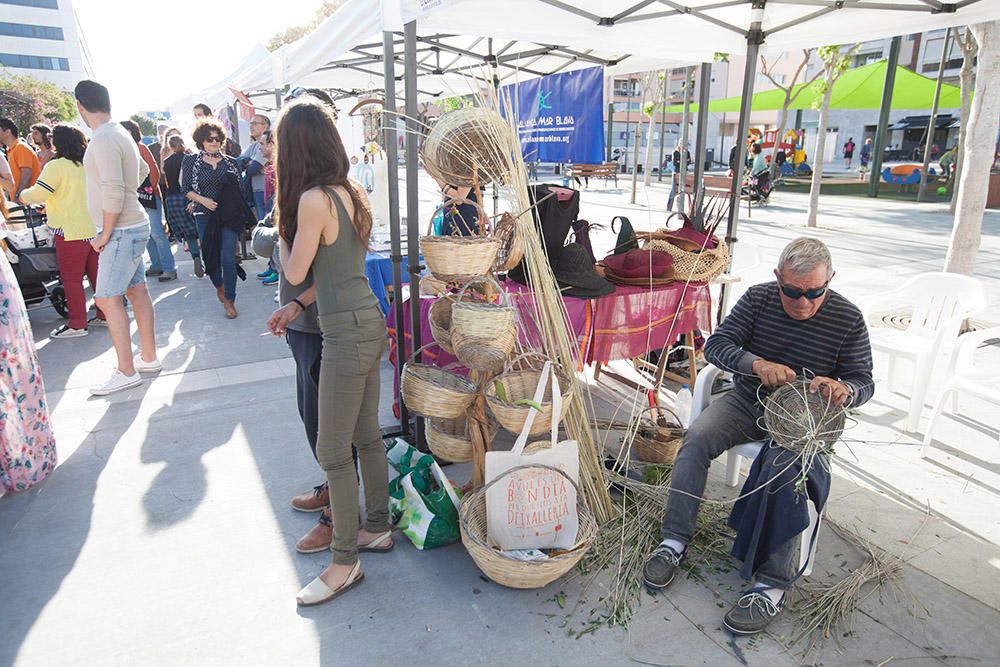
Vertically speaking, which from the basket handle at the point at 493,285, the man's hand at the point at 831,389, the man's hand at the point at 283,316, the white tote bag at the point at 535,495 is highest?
the basket handle at the point at 493,285

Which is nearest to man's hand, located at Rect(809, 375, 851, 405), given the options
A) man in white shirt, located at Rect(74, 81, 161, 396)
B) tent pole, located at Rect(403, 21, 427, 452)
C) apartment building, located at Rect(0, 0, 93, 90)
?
tent pole, located at Rect(403, 21, 427, 452)

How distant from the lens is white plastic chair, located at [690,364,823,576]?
2.08 metres

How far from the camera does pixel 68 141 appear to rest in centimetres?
404

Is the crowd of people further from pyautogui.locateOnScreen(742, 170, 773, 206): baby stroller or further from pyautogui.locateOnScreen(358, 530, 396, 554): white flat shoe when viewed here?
pyautogui.locateOnScreen(742, 170, 773, 206): baby stroller

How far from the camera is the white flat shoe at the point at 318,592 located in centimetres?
203

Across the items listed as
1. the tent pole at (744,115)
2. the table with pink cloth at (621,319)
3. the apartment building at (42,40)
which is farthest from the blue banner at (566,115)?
the apartment building at (42,40)

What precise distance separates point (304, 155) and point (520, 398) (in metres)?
1.19

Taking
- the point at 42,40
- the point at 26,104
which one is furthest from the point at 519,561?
the point at 42,40

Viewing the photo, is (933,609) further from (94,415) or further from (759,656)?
(94,415)

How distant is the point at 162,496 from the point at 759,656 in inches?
95.5

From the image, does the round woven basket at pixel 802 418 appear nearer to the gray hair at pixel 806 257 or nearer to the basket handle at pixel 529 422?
the gray hair at pixel 806 257

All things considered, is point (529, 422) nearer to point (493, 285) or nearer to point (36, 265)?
point (493, 285)

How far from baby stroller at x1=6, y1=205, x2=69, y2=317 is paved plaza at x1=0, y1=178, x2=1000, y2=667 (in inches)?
67.9

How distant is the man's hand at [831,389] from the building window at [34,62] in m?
78.7
